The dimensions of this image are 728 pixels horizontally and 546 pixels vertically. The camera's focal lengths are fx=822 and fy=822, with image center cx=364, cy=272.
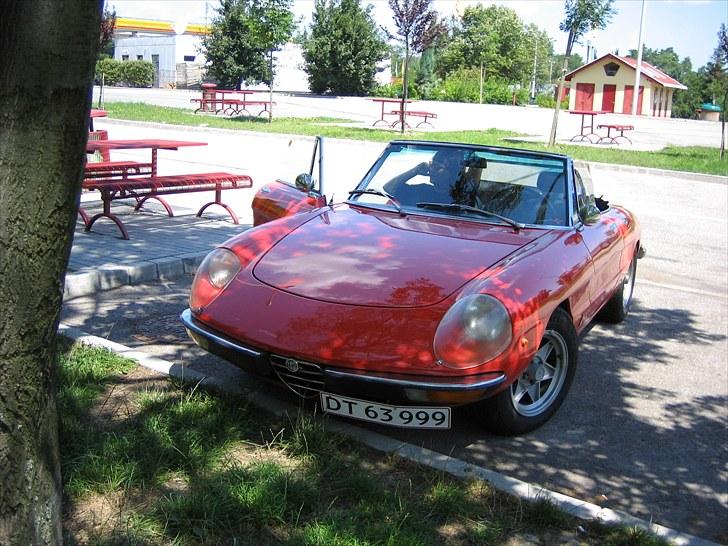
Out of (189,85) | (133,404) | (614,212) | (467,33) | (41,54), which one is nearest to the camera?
(41,54)

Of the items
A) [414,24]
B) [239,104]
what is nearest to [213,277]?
[414,24]

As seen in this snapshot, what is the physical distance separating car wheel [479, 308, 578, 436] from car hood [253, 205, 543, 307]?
531mm

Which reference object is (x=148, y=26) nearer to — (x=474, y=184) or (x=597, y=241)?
(x=474, y=184)

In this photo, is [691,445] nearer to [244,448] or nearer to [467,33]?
[244,448]

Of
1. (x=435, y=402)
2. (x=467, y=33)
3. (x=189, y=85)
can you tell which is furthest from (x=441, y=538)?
(x=467, y=33)

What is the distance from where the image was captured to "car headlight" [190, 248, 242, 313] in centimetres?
439

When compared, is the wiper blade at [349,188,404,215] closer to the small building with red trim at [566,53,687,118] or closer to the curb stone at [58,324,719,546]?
the curb stone at [58,324,719,546]

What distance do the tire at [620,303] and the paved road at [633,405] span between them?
130mm

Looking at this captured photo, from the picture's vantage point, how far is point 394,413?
149 inches

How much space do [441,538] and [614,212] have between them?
403 cm

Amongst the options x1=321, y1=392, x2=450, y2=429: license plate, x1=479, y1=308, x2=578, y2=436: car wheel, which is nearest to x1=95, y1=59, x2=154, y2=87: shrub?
x1=479, y1=308, x2=578, y2=436: car wheel

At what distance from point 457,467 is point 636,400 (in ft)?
6.08

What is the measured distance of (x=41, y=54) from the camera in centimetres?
219

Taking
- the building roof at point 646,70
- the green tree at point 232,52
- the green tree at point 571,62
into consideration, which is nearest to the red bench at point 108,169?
the green tree at point 232,52
